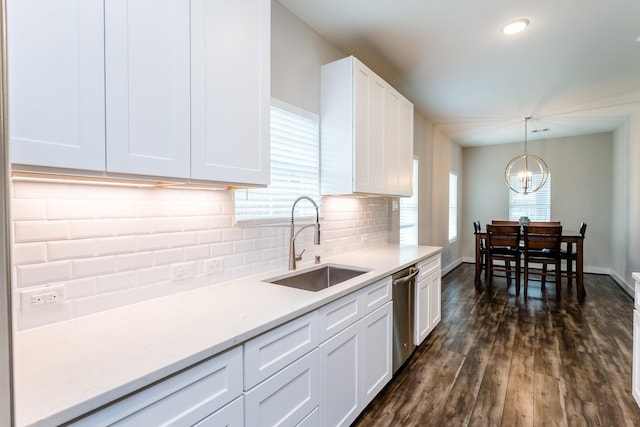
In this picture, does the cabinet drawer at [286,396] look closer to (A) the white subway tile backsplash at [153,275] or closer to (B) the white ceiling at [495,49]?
(A) the white subway tile backsplash at [153,275]

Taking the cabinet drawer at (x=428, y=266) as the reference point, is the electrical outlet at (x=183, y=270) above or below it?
above

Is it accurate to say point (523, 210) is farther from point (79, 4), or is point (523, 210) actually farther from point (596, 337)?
point (79, 4)

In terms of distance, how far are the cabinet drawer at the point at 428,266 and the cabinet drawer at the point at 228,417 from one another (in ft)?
6.29

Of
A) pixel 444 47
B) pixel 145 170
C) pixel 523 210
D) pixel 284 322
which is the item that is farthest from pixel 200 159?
pixel 523 210

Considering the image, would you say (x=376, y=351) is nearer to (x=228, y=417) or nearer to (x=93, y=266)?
(x=228, y=417)

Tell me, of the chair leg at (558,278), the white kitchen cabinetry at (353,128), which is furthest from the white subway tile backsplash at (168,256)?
the chair leg at (558,278)

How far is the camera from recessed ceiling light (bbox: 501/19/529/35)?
2.38 meters

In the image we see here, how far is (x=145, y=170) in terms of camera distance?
1.11m

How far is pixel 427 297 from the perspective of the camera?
2914 millimetres

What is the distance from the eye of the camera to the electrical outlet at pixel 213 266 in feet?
5.54

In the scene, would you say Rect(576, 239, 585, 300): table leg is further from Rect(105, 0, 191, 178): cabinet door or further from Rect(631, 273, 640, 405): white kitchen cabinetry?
Rect(105, 0, 191, 178): cabinet door

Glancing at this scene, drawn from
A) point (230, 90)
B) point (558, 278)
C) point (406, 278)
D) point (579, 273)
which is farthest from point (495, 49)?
point (579, 273)

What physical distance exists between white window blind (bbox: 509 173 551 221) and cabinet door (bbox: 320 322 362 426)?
6.44 metres

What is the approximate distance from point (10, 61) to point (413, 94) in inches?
154
